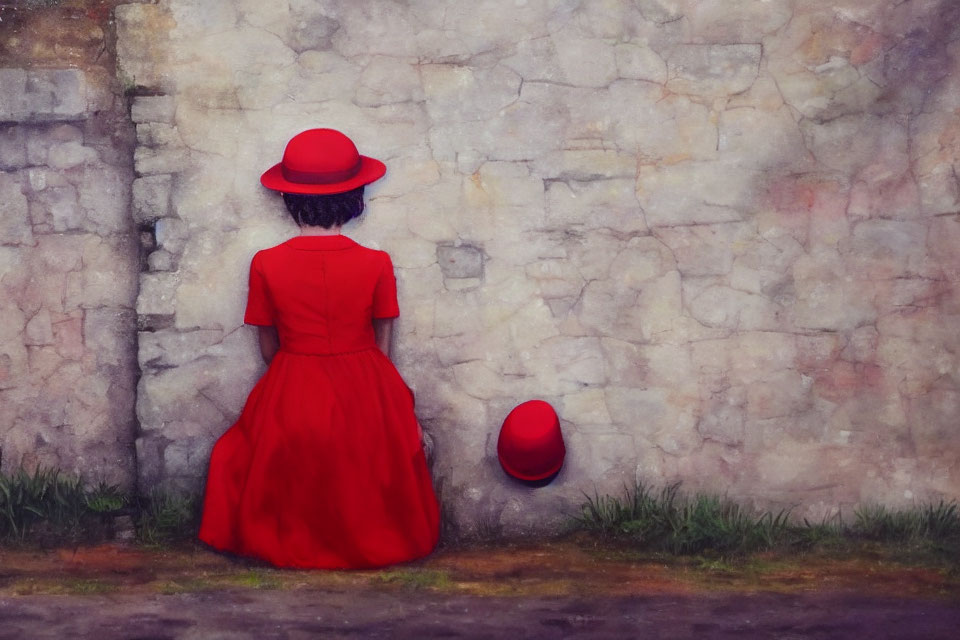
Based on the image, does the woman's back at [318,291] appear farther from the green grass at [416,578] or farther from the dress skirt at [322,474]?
the green grass at [416,578]

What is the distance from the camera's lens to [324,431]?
3717 mm

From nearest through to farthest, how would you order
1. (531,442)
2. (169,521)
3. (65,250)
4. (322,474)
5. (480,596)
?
(480,596), (322,474), (531,442), (169,521), (65,250)

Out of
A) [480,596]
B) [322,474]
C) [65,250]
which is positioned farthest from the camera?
[65,250]

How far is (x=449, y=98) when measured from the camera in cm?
397

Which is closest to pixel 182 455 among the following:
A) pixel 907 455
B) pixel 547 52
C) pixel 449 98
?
pixel 449 98

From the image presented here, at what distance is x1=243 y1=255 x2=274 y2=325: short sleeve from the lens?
3.79m

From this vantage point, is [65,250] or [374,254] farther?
[65,250]

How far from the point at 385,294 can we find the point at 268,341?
18.6 inches

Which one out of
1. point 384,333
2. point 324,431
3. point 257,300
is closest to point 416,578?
point 324,431

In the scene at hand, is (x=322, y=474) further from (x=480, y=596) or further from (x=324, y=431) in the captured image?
(x=480, y=596)

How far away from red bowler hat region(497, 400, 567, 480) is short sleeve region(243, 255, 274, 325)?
3.16 feet

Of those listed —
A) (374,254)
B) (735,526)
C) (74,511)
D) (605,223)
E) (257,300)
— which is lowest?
(735,526)

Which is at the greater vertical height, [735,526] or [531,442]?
[531,442]

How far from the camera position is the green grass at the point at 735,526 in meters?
3.98
